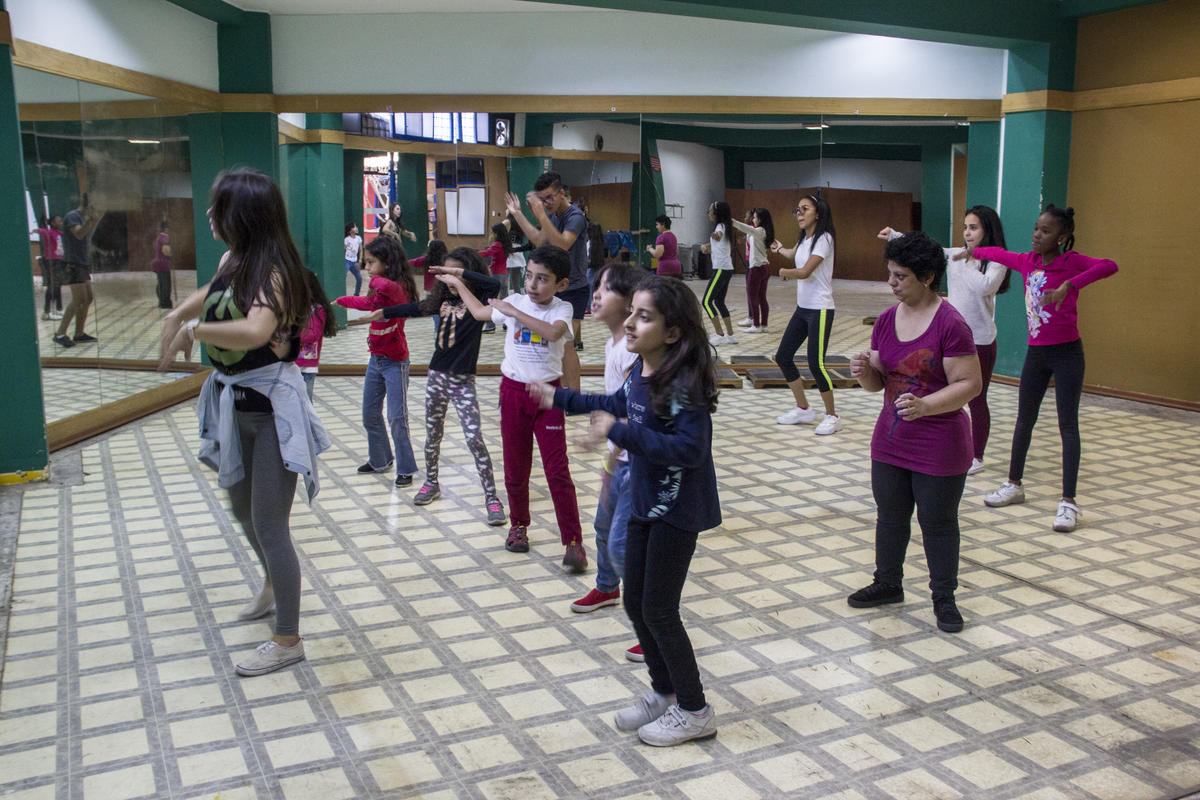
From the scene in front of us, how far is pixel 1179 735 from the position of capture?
123 inches

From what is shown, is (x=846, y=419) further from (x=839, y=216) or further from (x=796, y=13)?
(x=796, y=13)

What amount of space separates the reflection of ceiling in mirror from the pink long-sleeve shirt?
18.7ft

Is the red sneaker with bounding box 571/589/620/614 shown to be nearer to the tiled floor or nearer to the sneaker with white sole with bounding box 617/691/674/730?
the tiled floor

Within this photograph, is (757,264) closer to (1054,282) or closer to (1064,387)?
(1054,282)

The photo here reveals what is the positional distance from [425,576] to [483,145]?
19.8ft

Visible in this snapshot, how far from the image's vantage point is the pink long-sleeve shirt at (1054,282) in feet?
16.8

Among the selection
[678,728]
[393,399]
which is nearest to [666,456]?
[678,728]

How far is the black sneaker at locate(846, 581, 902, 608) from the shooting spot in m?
4.12

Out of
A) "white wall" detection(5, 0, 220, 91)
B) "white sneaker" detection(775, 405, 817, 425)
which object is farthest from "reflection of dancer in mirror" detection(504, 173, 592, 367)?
"white wall" detection(5, 0, 220, 91)

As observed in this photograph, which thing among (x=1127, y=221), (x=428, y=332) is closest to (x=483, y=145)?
(x=428, y=332)

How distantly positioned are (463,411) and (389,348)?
852 mm

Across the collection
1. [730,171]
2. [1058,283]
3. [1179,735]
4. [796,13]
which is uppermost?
[796,13]

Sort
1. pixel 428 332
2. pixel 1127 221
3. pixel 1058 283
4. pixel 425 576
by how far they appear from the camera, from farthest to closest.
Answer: pixel 428 332, pixel 1127 221, pixel 1058 283, pixel 425 576

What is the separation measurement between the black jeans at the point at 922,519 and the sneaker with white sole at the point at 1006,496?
68.5 inches
